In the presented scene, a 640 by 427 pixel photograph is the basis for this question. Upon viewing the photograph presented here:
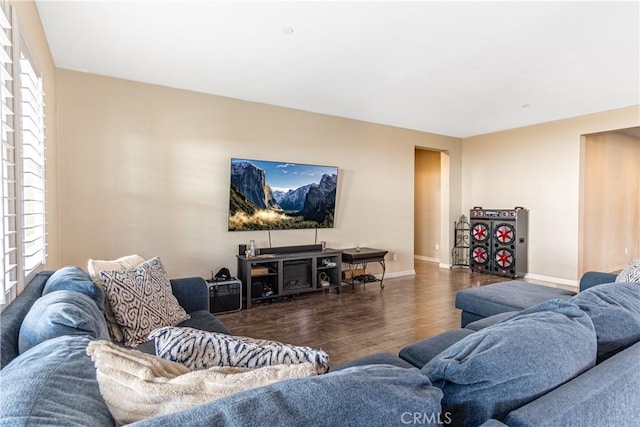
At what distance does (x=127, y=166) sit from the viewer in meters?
3.89

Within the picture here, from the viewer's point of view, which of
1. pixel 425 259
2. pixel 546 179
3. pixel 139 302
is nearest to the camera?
pixel 139 302

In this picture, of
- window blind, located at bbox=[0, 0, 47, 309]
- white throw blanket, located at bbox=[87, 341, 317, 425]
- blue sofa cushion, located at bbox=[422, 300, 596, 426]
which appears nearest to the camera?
white throw blanket, located at bbox=[87, 341, 317, 425]

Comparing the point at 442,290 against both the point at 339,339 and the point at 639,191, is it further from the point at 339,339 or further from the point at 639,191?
the point at 639,191

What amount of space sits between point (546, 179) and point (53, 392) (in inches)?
271

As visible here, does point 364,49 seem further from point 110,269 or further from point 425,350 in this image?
point 110,269

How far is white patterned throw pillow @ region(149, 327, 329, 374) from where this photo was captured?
34.7 inches

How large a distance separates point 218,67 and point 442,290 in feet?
13.9

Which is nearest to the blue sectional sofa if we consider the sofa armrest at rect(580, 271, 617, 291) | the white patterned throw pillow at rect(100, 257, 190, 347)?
the white patterned throw pillow at rect(100, 257, 190, 347)

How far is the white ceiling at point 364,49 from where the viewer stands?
8.30 ft

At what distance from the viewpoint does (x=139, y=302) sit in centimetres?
205

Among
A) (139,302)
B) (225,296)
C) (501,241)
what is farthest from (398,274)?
(139,302)

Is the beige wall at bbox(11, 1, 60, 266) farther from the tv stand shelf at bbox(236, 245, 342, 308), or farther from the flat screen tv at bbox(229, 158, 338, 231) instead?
the tv stand shelf at bbox(236, 245, 342, 308)

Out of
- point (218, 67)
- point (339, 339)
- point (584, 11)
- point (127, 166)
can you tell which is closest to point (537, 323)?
point (339, 339)

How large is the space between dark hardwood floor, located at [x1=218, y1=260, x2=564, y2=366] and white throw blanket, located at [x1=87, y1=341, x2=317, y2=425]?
2.10 m
